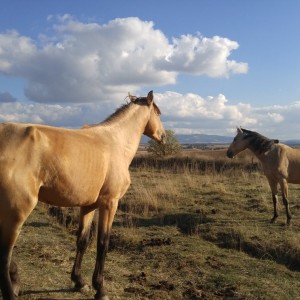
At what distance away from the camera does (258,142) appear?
11195 millimetres

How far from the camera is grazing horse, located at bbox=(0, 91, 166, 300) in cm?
374

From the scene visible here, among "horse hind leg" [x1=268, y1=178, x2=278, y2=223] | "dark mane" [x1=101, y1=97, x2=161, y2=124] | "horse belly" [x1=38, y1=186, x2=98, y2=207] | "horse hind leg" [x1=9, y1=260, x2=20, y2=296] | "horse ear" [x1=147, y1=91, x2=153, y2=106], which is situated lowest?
"horse hind leg" [x1=9, y1=260, x2=20, y2=296]

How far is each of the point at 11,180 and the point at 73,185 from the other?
2.45ft

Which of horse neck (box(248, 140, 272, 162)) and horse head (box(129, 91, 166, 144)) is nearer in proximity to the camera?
horse head (box(129, 91, 166, 144))

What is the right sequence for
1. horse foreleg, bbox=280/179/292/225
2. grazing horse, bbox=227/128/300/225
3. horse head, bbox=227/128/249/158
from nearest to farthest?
horse foreleg, bbox=280/179/292/225 < grazing horse, bbox=227/128/300/225 < horse head, bbox=227/128/249/158

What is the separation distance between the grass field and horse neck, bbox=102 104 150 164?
1.88 m

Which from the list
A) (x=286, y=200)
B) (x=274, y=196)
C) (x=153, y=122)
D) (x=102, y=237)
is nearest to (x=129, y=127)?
(x=153, y=122)

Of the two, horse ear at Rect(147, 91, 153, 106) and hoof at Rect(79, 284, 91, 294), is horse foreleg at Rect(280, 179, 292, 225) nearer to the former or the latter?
horse ear at Rect(147, 91, 153, 106)

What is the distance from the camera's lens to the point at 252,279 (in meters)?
5.87

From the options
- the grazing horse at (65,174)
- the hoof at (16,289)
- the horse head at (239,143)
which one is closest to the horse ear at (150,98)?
the grazing horse at (65,174)

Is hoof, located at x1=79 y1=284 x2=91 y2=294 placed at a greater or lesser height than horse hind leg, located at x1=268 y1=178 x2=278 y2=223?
lesser

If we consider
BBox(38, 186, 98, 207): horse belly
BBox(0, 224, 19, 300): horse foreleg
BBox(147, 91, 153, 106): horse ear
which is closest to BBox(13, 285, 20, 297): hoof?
BBox(0, 224, 19, 300): horse foreleg

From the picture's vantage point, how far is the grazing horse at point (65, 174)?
12.3 ft

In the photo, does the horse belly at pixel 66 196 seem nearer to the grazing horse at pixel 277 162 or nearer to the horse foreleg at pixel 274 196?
the horse foreleg at pixel 274 196
